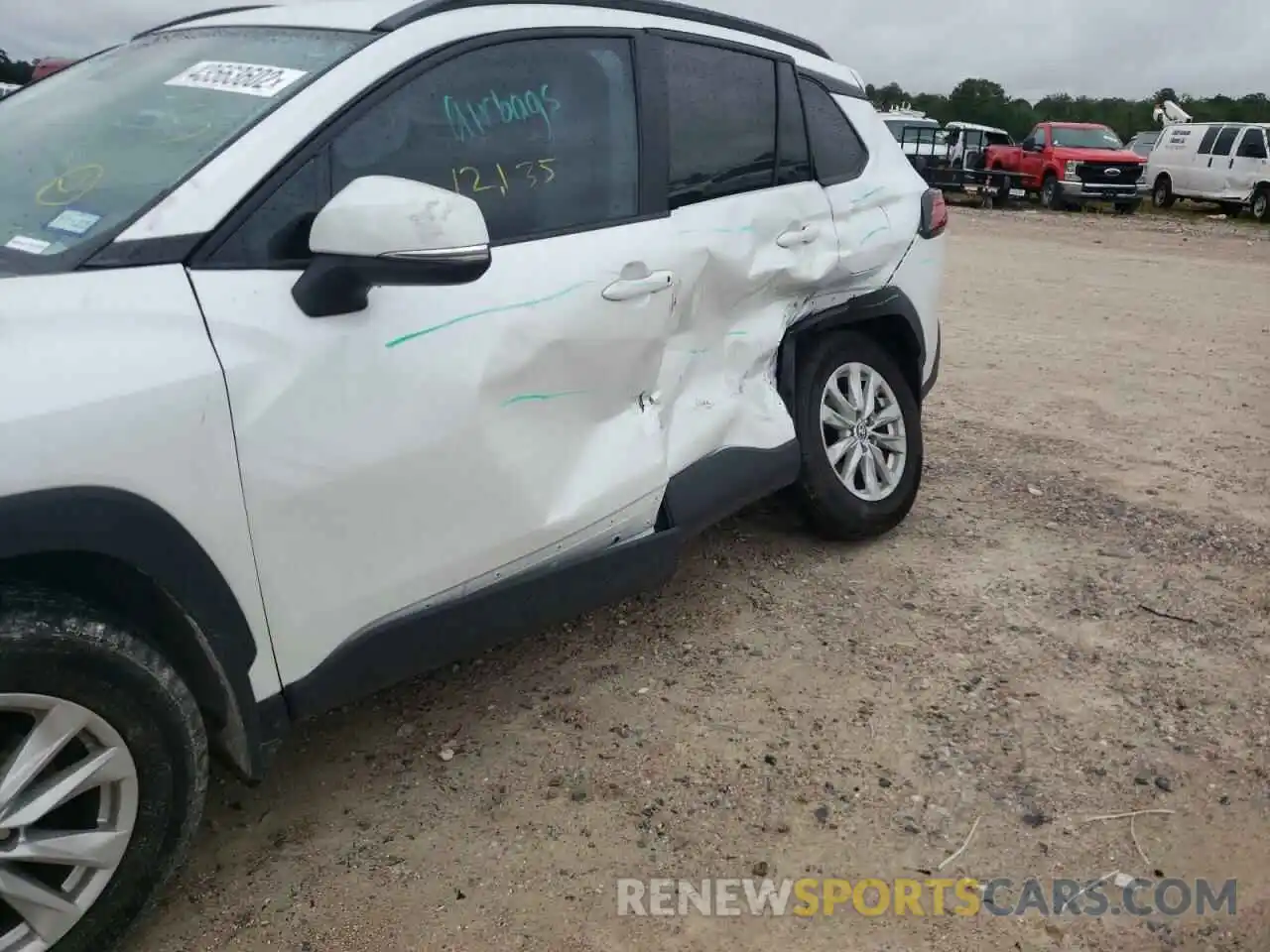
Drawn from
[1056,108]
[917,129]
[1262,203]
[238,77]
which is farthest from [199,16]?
[1056,108]

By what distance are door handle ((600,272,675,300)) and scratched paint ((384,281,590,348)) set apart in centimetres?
9

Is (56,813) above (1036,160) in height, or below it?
above

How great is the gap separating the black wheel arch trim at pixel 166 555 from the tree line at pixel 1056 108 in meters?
40.0

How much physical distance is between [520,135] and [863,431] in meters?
1.90

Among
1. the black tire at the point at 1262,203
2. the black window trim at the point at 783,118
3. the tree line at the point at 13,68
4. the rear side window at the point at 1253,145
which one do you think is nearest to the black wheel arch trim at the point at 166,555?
the black window trim at the point at 783,118

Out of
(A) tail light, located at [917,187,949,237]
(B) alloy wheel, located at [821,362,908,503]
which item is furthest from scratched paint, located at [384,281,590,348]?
(A) tail light, located at [917,187,949,237]

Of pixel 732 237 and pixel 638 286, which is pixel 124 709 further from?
pixel 732 237

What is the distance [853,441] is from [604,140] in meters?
1.62

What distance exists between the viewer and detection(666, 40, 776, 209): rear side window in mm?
3254

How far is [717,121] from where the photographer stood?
3422mm

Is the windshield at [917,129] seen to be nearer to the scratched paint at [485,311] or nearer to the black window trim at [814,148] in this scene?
the black window trim at [814,148]

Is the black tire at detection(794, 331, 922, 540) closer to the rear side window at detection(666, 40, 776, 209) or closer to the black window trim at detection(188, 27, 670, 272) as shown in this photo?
the rear side window at detection(666, 40, 776, 209)

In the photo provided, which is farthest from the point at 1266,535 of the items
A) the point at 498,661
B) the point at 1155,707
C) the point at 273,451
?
the point at 273,451

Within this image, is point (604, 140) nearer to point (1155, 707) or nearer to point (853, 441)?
point (853, 441)
